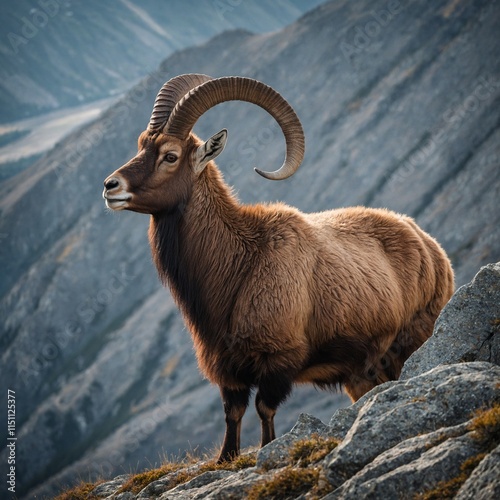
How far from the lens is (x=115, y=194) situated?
1140 cm

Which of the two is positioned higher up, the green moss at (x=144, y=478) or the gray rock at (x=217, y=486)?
the gray rock at (x=217, y=486)

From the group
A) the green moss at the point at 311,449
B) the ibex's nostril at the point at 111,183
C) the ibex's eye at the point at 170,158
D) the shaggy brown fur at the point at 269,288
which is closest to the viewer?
the green moss at the point at 311,449

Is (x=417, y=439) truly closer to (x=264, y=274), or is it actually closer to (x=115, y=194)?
(x=264, y=274)

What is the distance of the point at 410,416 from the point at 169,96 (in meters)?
7.69

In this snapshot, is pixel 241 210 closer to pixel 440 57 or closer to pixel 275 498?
pixel 275 498

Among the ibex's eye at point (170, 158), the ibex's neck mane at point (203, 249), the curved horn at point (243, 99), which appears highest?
the curved horn at point (243, 99)

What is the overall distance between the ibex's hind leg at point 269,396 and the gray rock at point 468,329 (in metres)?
1.91

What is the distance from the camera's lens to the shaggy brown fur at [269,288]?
432 inches

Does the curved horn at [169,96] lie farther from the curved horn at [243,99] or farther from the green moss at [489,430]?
the green moss at [489,430]

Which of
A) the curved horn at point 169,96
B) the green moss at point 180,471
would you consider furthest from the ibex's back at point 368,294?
the curved horn at point 169,96

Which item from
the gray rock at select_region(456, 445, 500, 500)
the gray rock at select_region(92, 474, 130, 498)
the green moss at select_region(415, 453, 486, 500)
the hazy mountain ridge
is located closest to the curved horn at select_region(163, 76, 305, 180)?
the gray rock at select_region(92, 474, 130, 498)

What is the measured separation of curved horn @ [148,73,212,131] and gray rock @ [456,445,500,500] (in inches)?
322

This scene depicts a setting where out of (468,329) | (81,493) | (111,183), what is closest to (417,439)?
(468,329)

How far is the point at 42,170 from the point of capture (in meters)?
118
